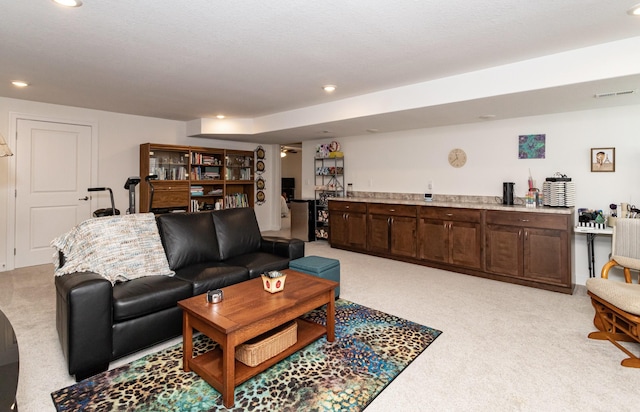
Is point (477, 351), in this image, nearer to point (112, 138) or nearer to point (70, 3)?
point (70, 3)

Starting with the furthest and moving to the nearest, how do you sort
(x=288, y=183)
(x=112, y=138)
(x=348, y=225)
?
(x=288, y=183) < (x=348, y=225) < (x=112, y=138)

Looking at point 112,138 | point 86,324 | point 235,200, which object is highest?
point 112,138

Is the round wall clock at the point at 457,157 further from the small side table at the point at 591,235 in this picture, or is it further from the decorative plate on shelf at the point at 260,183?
the decorative plate on shelf at the point at 260,183

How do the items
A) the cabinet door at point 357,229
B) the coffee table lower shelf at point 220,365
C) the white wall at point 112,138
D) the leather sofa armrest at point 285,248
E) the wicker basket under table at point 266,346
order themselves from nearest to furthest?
the coffee table lower shelf at point 220,365 < the wicker basket under table at point 266,346 < the leather sofa armrest at point 285,248 < the white wall at point 112,138 < the cabinet door at point 357,229

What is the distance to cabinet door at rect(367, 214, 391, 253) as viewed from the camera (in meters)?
5.27

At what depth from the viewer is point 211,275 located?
2838mm

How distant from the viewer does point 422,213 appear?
4820 mm

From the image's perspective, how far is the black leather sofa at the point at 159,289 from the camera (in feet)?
6.78

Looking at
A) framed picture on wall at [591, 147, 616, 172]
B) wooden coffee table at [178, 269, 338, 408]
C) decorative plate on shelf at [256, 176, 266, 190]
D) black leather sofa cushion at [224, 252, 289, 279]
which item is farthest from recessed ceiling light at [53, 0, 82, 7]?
decorative plate on shelf at [256, 176, 266, 190]

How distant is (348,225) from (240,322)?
4.05 meters

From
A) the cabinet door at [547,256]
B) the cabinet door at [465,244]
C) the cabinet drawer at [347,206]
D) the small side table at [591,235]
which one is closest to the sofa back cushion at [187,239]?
the cabinet drawer at [347,206]

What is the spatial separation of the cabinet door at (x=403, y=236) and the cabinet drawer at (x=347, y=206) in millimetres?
613

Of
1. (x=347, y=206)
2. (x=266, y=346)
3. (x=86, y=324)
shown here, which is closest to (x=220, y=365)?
(x=266, y=346)

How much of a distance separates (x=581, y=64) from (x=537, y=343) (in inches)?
94.5
